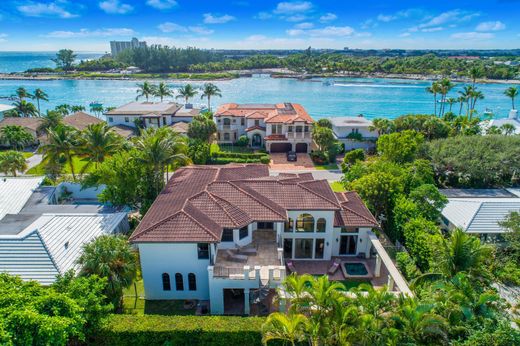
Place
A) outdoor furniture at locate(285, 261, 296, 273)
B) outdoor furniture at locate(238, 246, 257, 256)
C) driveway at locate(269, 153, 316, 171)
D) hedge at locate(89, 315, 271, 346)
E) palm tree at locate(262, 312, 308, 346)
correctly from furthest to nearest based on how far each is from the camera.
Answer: driveway at locate(269, 153, 316, 171), outdoor furniture at locate(285, 261, 296, 273), outdoor furniture at locate(238, 246, 257, 256), hedge at locate(89, 315, 271, 346), palm tree at locate(262, 312, 308, 346)

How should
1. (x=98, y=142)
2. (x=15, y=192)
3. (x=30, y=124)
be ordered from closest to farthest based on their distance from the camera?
(x=15, y=192), (x=98, y=142), (x=30, y=124)

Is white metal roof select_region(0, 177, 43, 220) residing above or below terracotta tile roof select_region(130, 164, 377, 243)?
below

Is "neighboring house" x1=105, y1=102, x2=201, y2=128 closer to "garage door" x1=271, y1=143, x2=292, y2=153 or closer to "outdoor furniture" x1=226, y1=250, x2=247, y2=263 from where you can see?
"garage door" x1=271, y1=143, x2=292, y2=153

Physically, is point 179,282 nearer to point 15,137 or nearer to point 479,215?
point 479,215

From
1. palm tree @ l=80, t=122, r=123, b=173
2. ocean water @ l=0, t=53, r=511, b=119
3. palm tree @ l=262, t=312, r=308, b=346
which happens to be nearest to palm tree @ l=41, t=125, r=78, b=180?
palm tree @ l=80, t=122, r=123, b=173

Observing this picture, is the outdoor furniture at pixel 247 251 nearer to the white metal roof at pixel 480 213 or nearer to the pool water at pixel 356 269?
the pool water at pixel 356 269

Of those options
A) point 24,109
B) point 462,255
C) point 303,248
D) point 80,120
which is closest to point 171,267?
point 303,248
